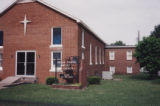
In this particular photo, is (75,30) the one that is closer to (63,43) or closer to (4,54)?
(63,43)

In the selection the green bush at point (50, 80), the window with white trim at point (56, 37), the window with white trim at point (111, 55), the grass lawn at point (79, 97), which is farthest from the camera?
the window with white trim at point (111, 55)

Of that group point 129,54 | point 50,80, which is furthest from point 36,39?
point 129,54

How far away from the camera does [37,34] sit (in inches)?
613

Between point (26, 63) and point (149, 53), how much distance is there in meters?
14.2

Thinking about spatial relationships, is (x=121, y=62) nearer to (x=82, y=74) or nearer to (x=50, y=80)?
(x=82, y=74)

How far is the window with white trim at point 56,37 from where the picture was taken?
15.1 metres

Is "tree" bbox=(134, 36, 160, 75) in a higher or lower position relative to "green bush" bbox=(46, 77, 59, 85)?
higher

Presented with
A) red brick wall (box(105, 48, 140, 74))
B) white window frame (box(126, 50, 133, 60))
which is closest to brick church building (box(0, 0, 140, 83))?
red brick wall (box(105, 48, 140, 74))

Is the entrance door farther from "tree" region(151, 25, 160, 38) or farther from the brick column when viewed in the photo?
"tree" region(151, 25, 160, 38)

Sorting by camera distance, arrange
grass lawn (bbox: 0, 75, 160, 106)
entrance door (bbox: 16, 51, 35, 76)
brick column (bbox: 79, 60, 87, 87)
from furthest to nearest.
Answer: entrance door (bbox: 16, 51, 35, 76) < brick column (bbox: 79, 60, 87, 87) < grass lawn (bbox: 0, 75, 160, 106)

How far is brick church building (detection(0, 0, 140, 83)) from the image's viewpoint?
48.2ft

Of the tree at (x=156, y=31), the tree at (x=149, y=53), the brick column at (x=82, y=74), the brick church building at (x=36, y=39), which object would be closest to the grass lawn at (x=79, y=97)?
the brick column at (x=82, y=74)

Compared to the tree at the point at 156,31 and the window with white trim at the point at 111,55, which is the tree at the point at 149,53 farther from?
the tree at the point at 156,31

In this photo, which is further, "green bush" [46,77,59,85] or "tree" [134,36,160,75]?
"tree" [134,36,160,75]
